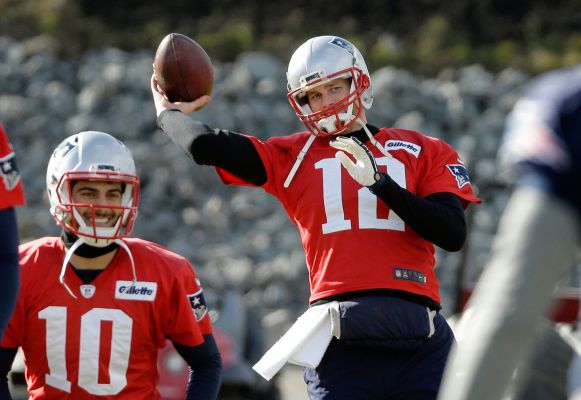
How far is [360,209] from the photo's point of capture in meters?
4.18

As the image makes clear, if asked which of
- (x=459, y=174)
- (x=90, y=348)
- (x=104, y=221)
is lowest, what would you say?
(x=90, y=348)

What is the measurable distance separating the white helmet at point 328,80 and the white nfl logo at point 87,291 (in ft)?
3.02

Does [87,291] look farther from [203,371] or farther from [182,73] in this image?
[182,73]

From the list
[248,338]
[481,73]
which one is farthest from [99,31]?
[248,338]

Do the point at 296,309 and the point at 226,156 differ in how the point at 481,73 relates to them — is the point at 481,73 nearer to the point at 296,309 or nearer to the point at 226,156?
the point at 296,309

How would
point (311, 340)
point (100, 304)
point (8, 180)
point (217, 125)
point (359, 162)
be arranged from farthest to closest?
1. point (217, 125)
2. point (100, 304)
3. point (311, 340)
4. point (359, 162)
5. point (8, 180)

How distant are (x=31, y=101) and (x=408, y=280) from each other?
579 inches

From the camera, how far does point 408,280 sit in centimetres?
414

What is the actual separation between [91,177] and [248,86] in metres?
13.5

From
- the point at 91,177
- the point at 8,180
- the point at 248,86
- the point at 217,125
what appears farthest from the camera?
the point at 248,86

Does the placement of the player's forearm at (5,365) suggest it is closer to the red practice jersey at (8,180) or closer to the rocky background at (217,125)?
the red practice jersey at (8,180)

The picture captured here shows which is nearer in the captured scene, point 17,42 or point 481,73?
point 481,73

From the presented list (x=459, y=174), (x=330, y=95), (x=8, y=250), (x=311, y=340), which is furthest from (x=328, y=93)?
(x=8, y=250)

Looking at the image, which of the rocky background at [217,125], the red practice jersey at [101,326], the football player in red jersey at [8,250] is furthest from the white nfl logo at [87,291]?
the rocky background at [217,125]
